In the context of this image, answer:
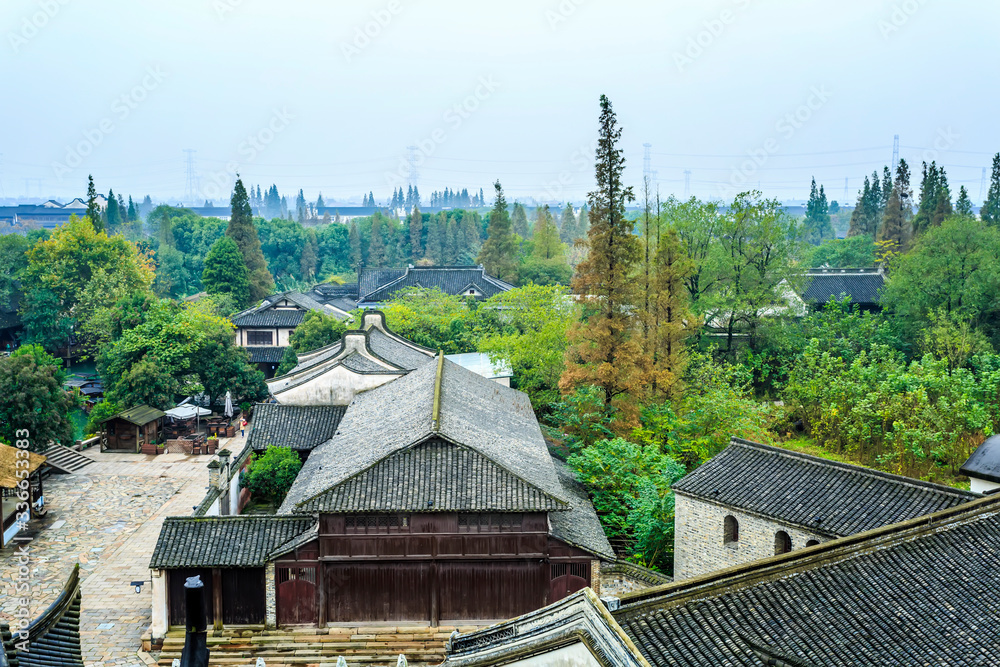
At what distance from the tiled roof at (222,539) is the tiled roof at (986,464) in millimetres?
14052

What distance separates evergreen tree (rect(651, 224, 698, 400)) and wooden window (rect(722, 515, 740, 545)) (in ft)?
31.5

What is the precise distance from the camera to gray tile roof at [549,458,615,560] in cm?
1689

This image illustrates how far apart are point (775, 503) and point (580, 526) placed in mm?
4267

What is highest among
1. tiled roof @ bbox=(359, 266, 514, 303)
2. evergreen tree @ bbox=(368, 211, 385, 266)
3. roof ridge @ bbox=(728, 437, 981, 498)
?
evergreen tree @ bbox=(368, 211, 385, 266)

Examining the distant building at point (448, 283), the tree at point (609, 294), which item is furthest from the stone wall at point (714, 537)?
the distant building at point (448, 283)

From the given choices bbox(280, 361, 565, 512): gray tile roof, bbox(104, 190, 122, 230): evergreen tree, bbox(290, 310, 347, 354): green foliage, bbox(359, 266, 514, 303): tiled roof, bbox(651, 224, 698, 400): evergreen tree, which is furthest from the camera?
bbox(104, 190, 122, 230): evergreen tree

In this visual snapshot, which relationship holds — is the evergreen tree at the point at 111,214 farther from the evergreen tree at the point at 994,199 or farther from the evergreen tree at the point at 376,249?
the evergreen tree at the point at 994,199

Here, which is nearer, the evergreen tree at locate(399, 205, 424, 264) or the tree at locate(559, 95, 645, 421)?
the tree at locate(559, 95, 645, 421)

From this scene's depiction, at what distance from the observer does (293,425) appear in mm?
25703

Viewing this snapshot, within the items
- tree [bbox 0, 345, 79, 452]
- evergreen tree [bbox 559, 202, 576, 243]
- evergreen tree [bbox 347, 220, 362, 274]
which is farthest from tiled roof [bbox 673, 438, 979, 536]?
evergreen tree [bbox 559, 202, 576, 243]

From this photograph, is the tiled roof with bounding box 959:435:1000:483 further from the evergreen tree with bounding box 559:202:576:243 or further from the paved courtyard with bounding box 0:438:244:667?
the evergreen tree with bounding box 559:202:576:243

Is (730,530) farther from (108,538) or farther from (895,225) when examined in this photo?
(895,225)

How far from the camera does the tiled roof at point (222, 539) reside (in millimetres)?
16688

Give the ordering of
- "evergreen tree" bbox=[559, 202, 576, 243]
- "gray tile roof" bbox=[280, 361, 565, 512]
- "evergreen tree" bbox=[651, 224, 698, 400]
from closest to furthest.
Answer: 1. "gray tile roof" bbox=[280, 361, 565, 512]
2. "evergreen tree" bbox=[651, 224, 698, 400]
3. "evergreen tree" bbox=[559, 202, 576, 243]
